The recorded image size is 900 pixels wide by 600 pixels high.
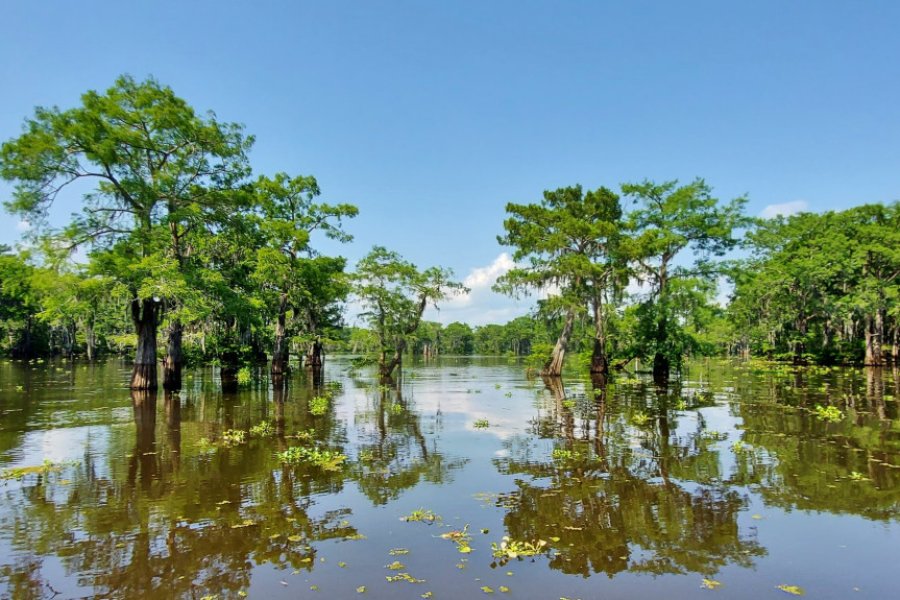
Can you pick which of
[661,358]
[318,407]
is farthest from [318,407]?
[661,358]

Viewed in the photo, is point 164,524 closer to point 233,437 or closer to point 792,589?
→ point 233,437

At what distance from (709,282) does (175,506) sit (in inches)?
1190

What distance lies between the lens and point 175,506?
7812mm

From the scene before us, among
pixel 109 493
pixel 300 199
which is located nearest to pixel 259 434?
pixel 109 493

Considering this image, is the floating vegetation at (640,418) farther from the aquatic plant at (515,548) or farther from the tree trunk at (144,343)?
the tree trunk at (144,343)

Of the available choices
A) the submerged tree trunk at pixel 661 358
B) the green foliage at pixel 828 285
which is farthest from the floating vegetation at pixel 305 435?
the green foliage at pixel 828 285

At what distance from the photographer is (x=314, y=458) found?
10.6 metres

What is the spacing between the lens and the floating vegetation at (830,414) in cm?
1542

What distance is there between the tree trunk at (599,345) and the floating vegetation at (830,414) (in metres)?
16.3

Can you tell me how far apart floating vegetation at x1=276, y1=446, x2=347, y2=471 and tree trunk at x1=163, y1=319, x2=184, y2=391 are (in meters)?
15.7

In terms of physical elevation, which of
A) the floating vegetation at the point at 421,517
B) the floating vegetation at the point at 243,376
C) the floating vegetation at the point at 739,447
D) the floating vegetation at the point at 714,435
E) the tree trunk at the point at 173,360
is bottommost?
the floating vegetation at the point at 714,435

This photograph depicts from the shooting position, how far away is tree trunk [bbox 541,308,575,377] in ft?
114

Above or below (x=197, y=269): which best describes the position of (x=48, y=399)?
below

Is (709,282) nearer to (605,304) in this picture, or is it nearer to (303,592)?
(605,304)
